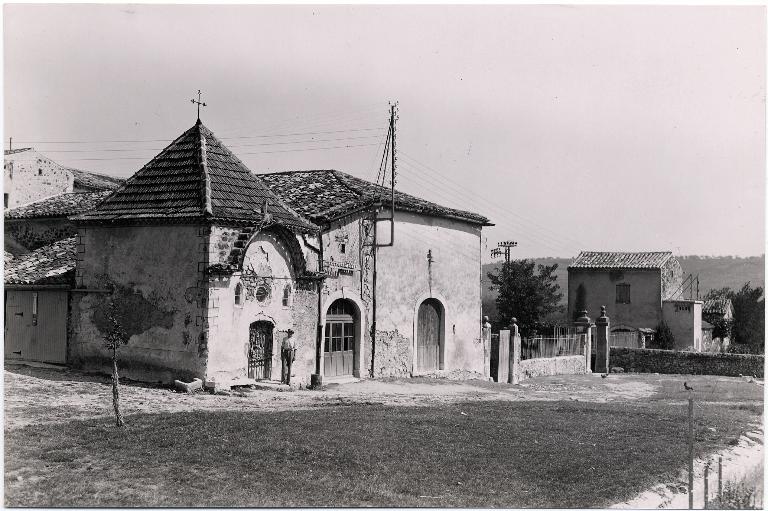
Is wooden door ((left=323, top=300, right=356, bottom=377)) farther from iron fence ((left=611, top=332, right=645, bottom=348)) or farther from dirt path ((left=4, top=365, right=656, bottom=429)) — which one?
iron fence ((left=611, top=332, right=645, bottom=348))

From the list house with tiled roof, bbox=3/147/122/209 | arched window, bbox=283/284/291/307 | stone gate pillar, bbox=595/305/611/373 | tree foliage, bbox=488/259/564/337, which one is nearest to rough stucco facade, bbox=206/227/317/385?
arched window, bbox=283/284/291/307

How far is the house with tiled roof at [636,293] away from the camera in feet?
128

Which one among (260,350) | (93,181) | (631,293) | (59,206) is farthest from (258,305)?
(631,293)

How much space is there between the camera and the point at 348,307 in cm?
2061

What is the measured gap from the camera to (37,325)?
18.6 m

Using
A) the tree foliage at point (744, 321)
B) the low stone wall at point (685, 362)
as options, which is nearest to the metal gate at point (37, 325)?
the low stone wall at point (685, 362)

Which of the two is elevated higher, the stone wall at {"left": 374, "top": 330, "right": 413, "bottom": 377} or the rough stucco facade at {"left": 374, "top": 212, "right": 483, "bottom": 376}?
the rough stucco facade at {"left": 374, "top": 212, "right": 483, "bottom": 376}

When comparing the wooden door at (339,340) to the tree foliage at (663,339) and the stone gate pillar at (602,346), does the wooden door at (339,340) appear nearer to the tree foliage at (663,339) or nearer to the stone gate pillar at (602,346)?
the stone gate pillar at (602,346)

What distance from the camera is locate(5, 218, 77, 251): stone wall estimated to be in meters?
21.5

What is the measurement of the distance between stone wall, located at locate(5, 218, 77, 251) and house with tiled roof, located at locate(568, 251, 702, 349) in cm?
2906

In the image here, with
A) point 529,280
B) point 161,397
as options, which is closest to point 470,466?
point 161,397

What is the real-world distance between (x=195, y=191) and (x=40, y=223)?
8023 mm

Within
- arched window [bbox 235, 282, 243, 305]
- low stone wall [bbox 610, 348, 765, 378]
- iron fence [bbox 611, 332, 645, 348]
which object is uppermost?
arched window [bbox 235, 282, 243, 305]

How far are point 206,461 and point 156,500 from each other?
1.33 meters
